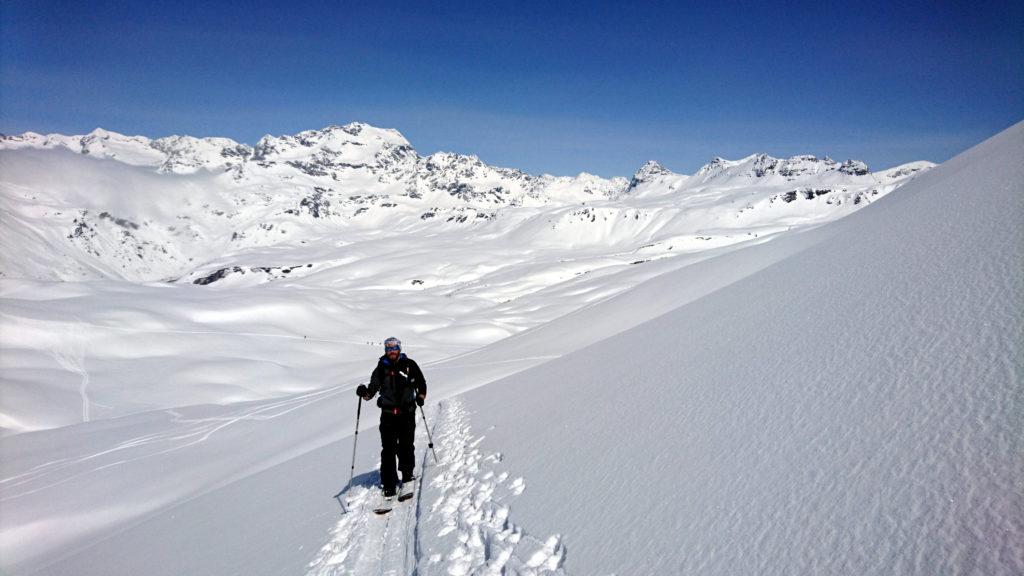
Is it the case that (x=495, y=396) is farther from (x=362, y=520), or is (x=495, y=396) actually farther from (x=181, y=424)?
(x=181, y=424)

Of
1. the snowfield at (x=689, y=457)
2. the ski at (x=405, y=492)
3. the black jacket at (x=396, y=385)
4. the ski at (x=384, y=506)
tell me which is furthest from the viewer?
the black jacket at (x=396, y=385)

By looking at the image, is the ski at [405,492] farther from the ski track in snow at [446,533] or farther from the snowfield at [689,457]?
the snowfield at [689,457]

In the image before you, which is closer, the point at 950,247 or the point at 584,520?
the point at 584,520

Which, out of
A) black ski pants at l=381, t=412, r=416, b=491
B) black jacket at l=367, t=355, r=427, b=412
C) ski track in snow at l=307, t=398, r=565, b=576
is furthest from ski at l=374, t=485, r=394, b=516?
black jacket at l=367, t=355, r=427, b=412

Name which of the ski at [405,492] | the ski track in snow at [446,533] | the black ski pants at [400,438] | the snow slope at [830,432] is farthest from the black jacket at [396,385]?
the snow slope at [830,432]

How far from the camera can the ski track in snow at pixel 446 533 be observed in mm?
4730

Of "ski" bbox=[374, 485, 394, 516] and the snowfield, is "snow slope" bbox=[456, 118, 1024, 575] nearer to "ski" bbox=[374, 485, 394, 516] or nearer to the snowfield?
the snowfield

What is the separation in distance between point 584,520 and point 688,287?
17.1 meters

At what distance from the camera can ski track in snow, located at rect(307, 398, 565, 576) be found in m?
4.73

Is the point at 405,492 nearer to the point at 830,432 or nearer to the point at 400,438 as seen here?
the point at 400,438

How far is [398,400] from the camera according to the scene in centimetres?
786

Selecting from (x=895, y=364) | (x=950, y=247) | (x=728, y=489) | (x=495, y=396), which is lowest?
(x=495, y=396)

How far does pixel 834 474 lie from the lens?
365cm

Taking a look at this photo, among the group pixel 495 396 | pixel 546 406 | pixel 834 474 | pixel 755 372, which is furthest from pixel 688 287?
pixel 834 474
